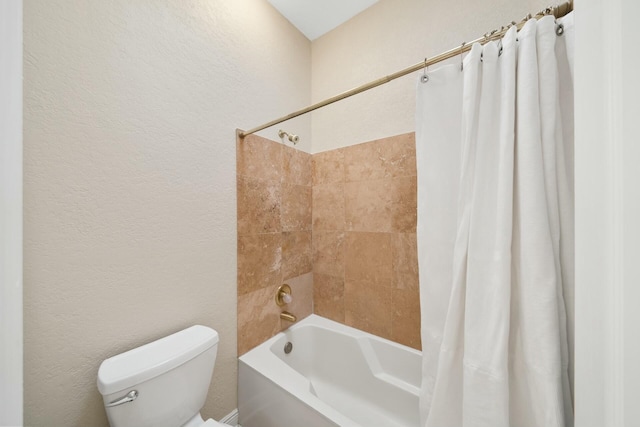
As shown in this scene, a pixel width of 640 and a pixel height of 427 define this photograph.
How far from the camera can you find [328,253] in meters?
1.67

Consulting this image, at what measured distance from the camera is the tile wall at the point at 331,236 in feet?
4.31

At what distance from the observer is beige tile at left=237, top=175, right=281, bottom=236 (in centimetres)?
126

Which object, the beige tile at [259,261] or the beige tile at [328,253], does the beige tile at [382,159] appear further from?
the beige tile at [259,261]

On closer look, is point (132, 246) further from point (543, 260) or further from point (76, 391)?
point (543, 260)

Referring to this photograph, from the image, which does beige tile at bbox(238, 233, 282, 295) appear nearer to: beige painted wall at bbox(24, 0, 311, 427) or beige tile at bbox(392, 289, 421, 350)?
beige painted wall at bbox(24, 0, 311, 427)

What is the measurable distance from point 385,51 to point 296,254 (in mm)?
1504

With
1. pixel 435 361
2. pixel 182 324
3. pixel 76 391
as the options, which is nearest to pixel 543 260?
pixel 435 361

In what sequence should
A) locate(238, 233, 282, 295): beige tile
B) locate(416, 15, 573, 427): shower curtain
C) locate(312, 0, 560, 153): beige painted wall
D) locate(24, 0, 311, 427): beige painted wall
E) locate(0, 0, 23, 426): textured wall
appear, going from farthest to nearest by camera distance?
1. locate(238, 233, 282, 295): beige tile
2. locate(312, 0, 560, 153): beige painted wall
3. locate(24, 0, 311, 427): beige painted wall
4. locate(416, 15, 573, 427): shower curtain
5. locate(0, 0, 23, 426): textured wall

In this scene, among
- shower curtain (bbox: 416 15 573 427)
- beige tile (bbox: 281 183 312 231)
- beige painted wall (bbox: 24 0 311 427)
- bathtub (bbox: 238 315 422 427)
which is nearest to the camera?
shower curtain (bbox: 416 15 573 427)

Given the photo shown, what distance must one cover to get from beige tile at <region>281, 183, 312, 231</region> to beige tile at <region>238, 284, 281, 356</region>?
442 mm

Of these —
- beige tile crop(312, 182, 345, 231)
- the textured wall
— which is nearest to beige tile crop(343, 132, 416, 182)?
beige tile crop(312, 182, 345, 231)

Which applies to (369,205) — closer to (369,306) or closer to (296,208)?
(296,208)

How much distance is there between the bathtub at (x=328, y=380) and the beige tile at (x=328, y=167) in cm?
108

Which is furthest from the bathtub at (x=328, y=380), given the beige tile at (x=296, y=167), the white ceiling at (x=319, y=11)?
the white ceiling at (x=319, y=11)
